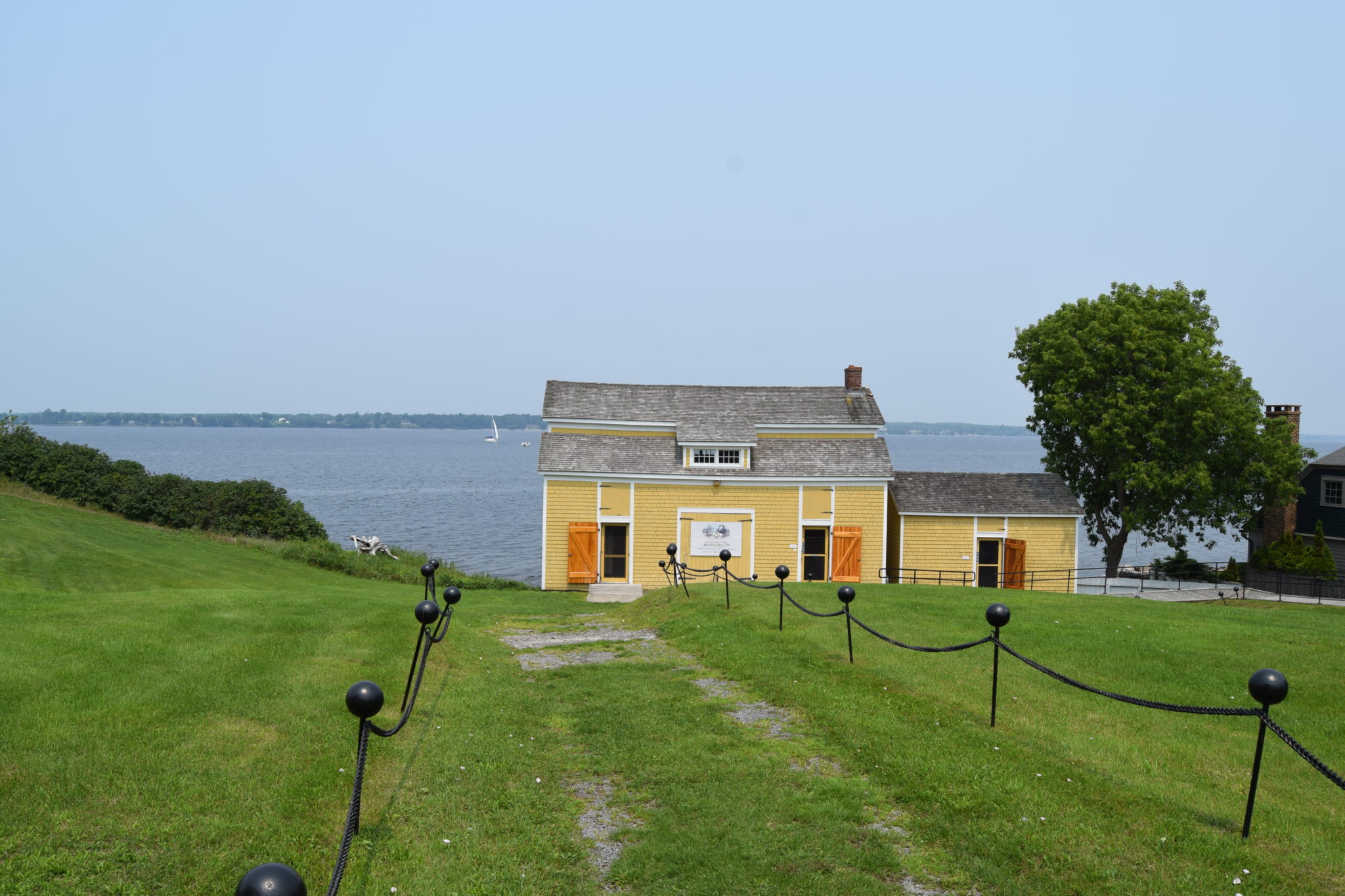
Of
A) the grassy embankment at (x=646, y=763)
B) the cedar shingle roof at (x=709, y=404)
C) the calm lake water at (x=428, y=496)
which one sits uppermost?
the cedar shingle roof at (x=709, y=404)

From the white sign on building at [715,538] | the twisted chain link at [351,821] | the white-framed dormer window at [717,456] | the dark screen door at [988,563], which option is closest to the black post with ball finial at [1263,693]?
the twisted chain link at [351,821]

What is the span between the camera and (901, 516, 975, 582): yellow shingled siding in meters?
32.2

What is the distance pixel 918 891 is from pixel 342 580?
89.5 ft

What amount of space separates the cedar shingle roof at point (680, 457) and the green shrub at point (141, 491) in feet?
43.7

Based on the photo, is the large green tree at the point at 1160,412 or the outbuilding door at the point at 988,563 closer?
the outbuilding door at the point at 988,563

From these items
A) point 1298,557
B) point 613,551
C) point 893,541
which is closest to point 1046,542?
point 893,541

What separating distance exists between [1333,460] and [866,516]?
71.0 feet

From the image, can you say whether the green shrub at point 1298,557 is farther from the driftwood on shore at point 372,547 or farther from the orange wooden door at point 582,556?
the driftwood on shore at point 372,547

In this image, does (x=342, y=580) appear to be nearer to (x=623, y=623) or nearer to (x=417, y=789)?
(x=623, y=623)

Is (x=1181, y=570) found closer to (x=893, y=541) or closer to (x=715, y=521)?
(x=893, y=541)

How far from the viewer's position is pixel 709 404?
117 feet

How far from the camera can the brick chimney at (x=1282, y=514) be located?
3769cm

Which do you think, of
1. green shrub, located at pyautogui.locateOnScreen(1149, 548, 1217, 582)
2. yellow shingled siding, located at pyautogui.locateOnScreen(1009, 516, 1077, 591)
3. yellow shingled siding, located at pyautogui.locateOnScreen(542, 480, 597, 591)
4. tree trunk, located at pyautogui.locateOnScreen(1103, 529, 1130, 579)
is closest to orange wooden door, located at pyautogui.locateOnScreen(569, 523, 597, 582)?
yellow shingled siding, located at pyautogui.locateOnScreen(542, 480, 597, 591)

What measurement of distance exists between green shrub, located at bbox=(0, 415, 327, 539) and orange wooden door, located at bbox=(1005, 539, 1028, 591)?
92.3ft
